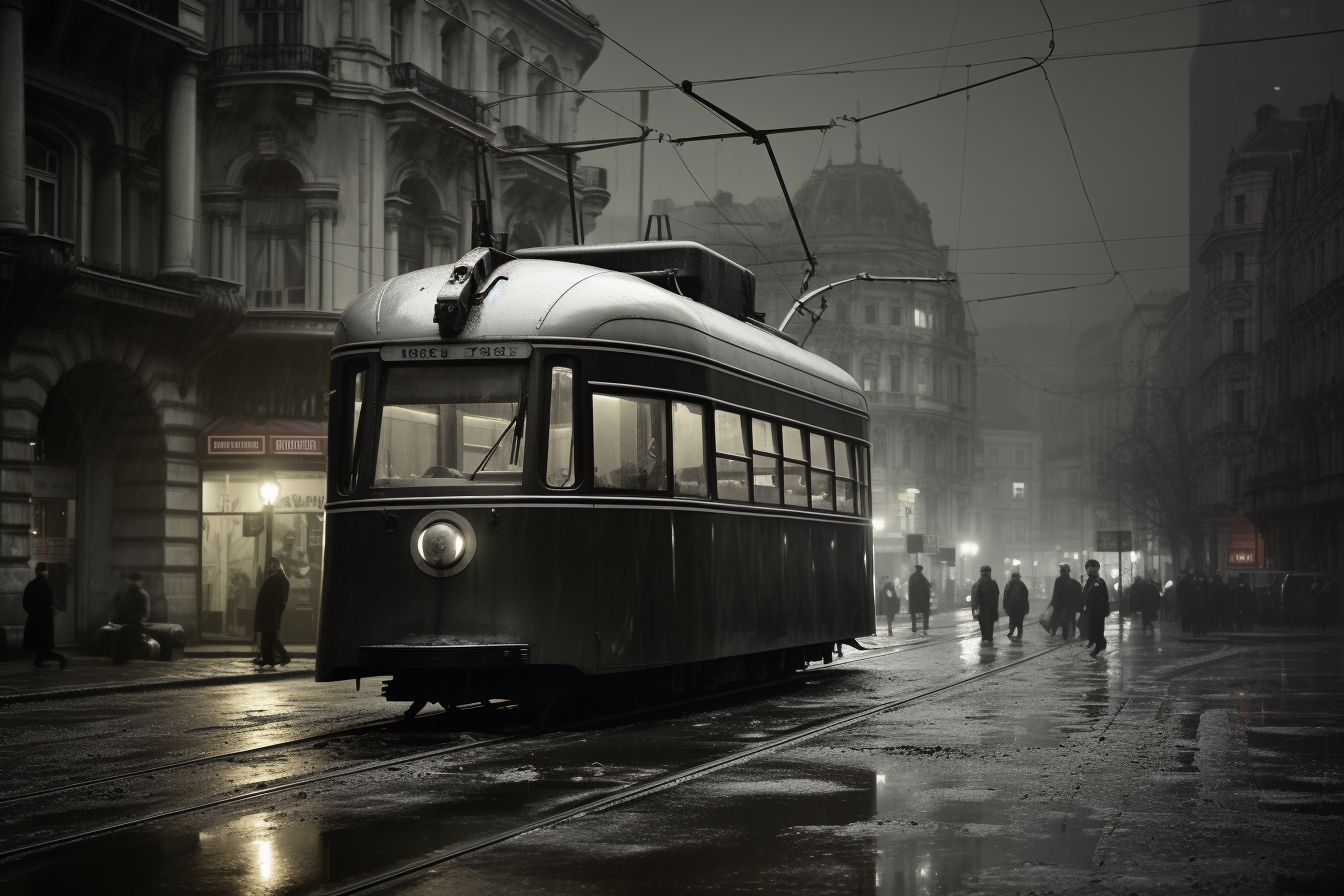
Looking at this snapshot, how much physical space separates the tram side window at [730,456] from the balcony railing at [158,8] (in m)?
15.2

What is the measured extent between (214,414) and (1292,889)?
25.1 m

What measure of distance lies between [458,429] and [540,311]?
110 cm

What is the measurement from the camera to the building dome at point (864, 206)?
83562mm

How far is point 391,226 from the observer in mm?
31359

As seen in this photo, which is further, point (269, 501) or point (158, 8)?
point (269, 501)

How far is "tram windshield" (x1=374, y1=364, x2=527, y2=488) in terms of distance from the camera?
41.4 ft

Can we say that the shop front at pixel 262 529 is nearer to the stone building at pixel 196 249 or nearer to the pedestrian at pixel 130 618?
the stone building at pixel 196 249

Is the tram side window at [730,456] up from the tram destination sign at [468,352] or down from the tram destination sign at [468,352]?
down

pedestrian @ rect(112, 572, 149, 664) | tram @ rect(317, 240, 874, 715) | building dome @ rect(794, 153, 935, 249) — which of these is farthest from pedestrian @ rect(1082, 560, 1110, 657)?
building dome @ rect(794, 153, 935, 249)

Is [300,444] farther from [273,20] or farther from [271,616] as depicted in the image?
[273,20]

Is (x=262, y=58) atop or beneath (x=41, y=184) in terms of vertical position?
atop

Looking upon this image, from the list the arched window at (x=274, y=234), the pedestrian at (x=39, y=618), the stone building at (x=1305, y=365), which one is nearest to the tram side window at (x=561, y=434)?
the pedestrian at (x=39, y=618)

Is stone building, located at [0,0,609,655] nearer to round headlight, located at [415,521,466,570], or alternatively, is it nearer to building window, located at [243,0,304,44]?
building window, located at [243,0,304,44]

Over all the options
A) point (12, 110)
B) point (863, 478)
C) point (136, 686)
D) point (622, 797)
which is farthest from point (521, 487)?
point (12, 110)
